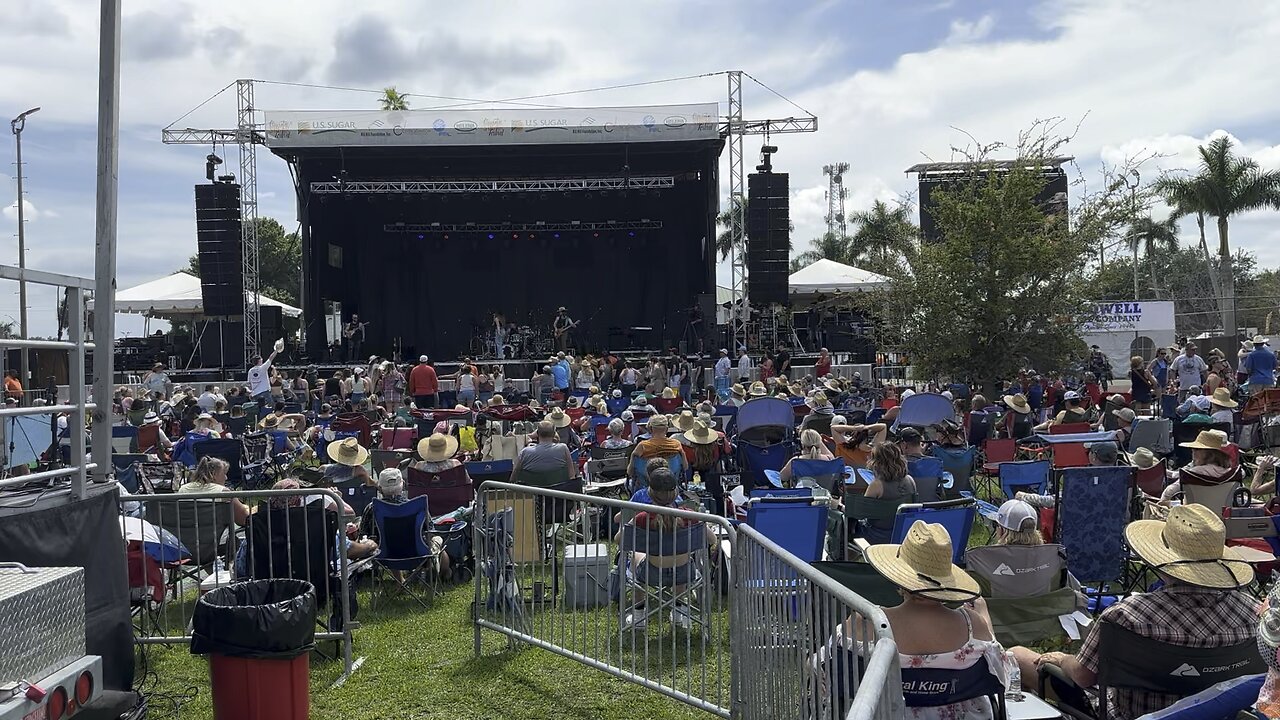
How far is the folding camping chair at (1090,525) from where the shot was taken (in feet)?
17.9

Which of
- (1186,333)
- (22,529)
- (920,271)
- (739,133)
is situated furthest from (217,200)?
(1186,333)

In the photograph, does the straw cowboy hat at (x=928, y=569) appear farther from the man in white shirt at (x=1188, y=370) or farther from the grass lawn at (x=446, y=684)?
the man in white shirt at (x=1188, y=370)

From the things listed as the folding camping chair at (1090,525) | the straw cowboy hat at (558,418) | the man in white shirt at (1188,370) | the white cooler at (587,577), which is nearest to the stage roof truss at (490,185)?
the man in white shirt at (1188,370)

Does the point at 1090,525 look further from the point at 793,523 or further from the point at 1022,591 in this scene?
the point at 793,523

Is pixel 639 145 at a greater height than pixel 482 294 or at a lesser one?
greater

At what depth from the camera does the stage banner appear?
19.9 meters

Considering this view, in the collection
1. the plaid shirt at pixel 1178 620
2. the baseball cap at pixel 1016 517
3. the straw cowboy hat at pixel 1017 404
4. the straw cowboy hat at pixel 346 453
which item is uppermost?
the straw cowboy hat at pixel 1017 404

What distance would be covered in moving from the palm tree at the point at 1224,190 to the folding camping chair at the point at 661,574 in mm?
27143

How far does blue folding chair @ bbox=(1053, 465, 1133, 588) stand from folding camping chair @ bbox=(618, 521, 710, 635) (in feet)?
7.18

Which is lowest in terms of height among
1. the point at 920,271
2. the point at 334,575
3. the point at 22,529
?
the point at 334,575

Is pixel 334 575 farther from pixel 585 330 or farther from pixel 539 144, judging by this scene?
pixel 585 330

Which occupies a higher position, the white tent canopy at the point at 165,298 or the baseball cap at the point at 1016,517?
the white tent canopy at the point at 165,298

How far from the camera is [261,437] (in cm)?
1091

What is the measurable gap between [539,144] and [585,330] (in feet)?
20.8
